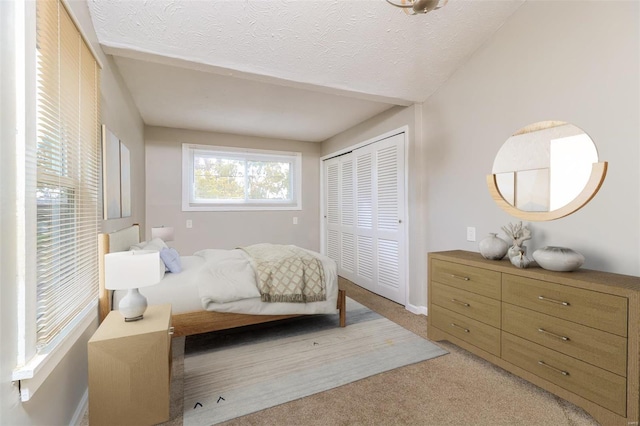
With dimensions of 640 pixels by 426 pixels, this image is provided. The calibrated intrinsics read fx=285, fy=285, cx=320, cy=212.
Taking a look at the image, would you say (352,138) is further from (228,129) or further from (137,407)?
(137,407)

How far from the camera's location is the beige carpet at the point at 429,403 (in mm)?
1555

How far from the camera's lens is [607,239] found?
1.76 m

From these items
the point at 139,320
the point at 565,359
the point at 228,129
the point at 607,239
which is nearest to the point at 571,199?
the point at 607,239

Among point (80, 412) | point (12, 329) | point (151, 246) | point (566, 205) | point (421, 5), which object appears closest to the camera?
point (12, 329)

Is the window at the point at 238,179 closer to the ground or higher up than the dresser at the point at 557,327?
higher up

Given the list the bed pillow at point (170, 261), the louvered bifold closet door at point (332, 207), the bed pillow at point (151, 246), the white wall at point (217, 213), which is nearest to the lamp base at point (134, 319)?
the bed pillow at point (170, 261)

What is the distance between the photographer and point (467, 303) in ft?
7.13

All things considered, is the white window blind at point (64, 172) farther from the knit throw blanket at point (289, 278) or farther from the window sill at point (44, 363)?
the knit throw blanket at point (289, 278)

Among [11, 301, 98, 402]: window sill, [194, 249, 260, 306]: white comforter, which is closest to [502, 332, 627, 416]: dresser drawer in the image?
[194, 249, 260, 306]: white comforter

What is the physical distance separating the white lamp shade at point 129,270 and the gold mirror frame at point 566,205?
254 centimetres

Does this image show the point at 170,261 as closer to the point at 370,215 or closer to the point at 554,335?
the point at 370,215

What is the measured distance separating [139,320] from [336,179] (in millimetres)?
3606

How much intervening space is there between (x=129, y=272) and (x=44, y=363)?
485 mm

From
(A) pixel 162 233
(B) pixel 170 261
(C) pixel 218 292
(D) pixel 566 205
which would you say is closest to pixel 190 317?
(C) pixel 218 292
